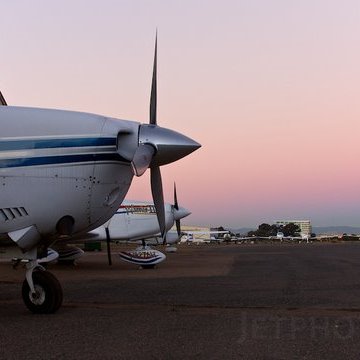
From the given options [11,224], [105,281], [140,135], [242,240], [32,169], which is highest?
[140,135]

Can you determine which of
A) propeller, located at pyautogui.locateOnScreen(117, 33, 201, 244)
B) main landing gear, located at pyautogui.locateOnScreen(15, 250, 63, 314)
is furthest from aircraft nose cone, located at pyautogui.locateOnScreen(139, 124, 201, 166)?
main landing gear, located at pyautogui.locateOnScreen(15, 250, 63, 314)

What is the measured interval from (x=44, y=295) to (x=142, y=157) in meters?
2.60

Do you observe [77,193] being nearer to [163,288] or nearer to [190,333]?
[190,333]

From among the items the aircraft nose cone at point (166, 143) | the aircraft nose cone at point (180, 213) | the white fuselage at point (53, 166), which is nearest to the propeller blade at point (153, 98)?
the aircraft nose cone at point (166, 143)

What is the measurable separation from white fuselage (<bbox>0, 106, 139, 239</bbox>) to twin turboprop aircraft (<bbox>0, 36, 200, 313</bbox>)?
13 millimetres

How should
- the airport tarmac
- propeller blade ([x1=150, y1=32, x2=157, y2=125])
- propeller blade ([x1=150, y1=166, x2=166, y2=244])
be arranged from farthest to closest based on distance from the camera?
propeller blade ([x1=150, y1=166, x2=166, y2=244])
propeller blade ([x1=150, y1=32, x2=157, y2=125])
the airport tarmac

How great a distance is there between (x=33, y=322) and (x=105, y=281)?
24.0ft

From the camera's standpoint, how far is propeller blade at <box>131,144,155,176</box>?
25.6 feet

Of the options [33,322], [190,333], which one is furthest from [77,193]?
[190,333]

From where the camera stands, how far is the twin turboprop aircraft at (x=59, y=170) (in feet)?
24.2

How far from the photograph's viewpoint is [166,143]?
795 centimetres

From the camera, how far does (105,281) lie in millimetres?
14461

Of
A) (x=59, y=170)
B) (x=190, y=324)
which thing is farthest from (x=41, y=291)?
(x=190, y=324)

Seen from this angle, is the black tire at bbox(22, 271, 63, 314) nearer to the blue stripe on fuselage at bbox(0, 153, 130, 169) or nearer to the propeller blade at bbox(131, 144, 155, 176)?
the blue stripe on fuselage at bbox(0, 153, 130, 169)
